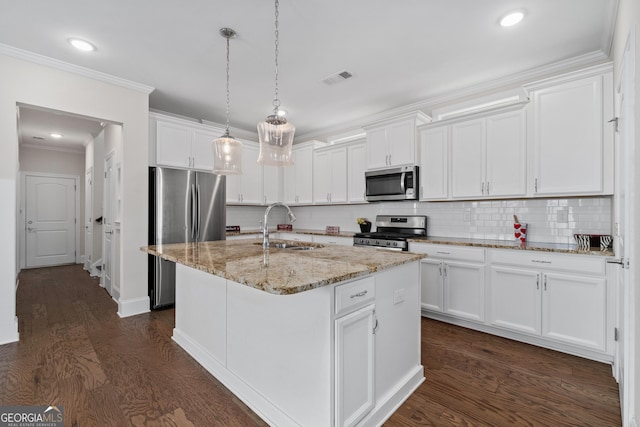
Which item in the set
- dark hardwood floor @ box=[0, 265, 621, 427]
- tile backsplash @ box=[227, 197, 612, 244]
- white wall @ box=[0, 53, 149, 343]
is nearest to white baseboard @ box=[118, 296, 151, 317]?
white wall @ box=[0, 53, 149, 343]

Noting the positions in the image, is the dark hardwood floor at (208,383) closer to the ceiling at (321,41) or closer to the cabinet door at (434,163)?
the cabinet door at (434,163)

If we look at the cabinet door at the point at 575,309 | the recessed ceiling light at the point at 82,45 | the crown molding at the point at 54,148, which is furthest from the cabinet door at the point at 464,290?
the crown molding at the point at 54,148

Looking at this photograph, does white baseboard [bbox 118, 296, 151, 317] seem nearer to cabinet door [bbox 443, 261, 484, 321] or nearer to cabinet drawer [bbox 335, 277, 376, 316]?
cabinet drawer [bbox 335, 277, 376, 316]

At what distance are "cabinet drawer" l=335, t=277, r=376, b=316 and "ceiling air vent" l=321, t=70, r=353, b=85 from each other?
247 centimetres

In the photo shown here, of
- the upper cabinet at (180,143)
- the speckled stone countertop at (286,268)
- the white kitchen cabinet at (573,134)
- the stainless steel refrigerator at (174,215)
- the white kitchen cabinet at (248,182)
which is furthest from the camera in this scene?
the white kitchen cabinet at (248,182)

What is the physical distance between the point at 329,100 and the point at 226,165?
2054mm

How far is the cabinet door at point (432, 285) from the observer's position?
3.24m

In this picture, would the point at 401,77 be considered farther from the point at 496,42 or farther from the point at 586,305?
the point at 586,305

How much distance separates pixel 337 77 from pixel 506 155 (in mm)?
1979

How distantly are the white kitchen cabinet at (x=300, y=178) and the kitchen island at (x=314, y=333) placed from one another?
314 centimetres

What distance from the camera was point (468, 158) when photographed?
3365 mm

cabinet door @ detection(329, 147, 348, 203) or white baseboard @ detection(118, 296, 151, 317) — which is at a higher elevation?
cabinet door @ detection(329, 147, 348, 203)

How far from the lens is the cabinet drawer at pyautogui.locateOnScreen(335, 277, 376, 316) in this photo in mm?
1449

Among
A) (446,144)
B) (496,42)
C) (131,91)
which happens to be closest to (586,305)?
(446,144)
